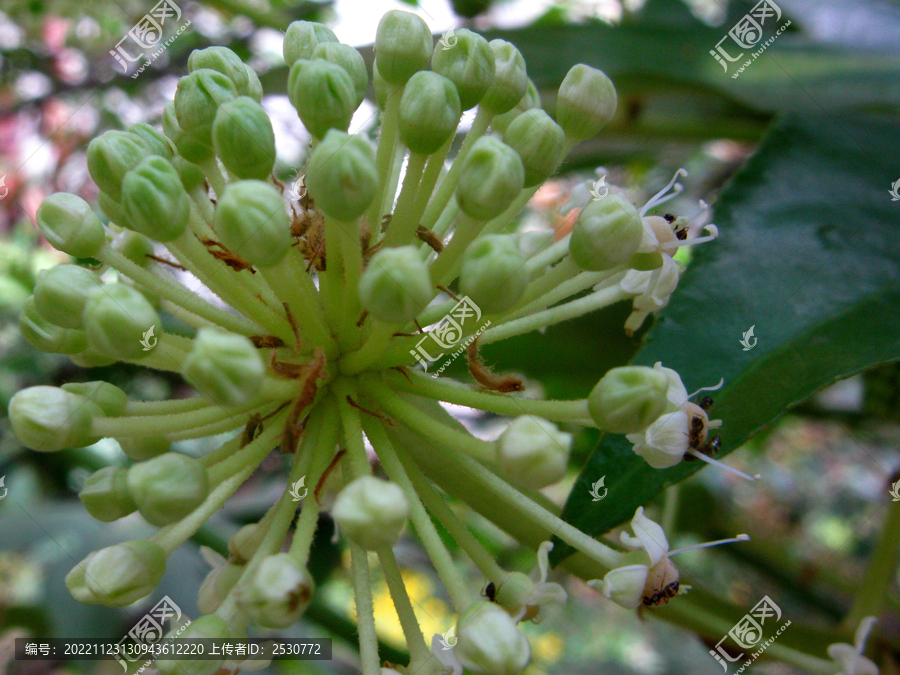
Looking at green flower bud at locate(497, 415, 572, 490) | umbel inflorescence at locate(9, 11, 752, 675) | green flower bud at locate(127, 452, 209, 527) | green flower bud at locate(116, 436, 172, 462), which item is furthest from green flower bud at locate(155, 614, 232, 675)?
green flower bud at locate(497, 415, 572, 490)

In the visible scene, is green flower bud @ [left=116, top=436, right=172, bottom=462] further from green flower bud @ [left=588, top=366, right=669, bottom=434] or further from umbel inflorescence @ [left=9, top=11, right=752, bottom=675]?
green flower bud @ [left=588, top=366, right=669, bottom=434]

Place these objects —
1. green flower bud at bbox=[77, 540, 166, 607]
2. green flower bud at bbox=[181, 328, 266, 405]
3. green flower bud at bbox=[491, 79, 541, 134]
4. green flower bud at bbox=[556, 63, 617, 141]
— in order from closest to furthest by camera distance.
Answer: green flower bud at bbox=[181, 328, 266, 405], green flower bud at bbox=[77, 540, 166, 607], green flower bud at bbox=[556, 63, 617, 141], green flower bud at bbox=[491, 79, 541, 134]

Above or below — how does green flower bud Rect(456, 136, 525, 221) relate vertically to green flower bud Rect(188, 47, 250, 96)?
below

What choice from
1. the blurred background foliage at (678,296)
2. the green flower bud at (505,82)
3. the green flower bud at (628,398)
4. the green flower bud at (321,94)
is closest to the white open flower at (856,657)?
the blurred background foliage at (678,296)

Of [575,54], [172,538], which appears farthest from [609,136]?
[172,538]

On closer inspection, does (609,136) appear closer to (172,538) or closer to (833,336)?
(833,336)

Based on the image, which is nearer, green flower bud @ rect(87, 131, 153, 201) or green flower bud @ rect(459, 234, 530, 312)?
green flower bud @ rect(459, 234, 530, 312)

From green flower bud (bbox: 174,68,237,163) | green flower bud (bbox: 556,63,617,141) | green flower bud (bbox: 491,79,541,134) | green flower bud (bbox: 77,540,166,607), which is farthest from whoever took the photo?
green flower bud (bbox: 491,79,541,134)

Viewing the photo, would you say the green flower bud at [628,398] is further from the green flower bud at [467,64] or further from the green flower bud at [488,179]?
the green flower bud at [467,64]
